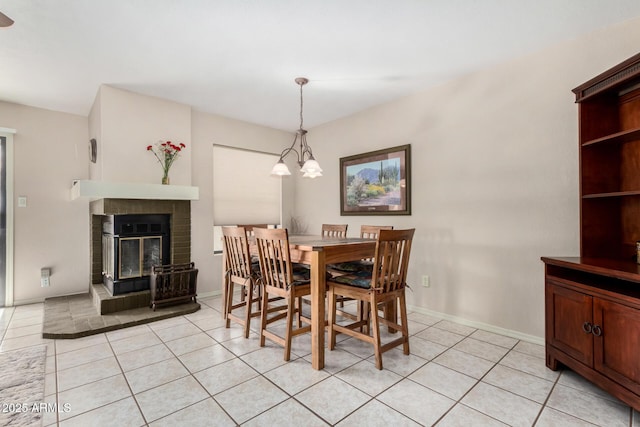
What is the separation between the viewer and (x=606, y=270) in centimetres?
171

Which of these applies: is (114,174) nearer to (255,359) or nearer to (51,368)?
(51,368)

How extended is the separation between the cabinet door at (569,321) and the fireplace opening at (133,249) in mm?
3776

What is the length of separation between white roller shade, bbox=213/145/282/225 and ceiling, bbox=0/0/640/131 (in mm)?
1086

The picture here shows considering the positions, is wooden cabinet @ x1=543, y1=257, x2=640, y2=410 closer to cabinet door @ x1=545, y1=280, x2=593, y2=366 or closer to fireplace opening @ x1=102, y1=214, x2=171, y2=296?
cabinet door @ x1=545, y1=280, x2=593, y2=366

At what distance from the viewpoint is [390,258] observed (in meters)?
2.24

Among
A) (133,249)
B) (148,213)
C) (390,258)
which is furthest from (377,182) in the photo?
(133,249)

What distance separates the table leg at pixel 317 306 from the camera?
2.18 m

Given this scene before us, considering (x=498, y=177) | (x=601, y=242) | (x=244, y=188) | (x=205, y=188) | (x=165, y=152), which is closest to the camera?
(x=601, y=242)

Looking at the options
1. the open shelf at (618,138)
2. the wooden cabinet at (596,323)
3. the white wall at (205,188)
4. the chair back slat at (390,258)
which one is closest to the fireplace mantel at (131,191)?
the white wall at (205,188)

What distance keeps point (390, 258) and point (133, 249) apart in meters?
2.87

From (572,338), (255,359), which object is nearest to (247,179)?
(255,359)

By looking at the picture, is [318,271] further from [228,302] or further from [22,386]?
[22,386]

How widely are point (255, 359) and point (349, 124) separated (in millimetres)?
3167

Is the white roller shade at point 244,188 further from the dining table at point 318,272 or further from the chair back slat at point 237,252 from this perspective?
the dining table at point 318,272
